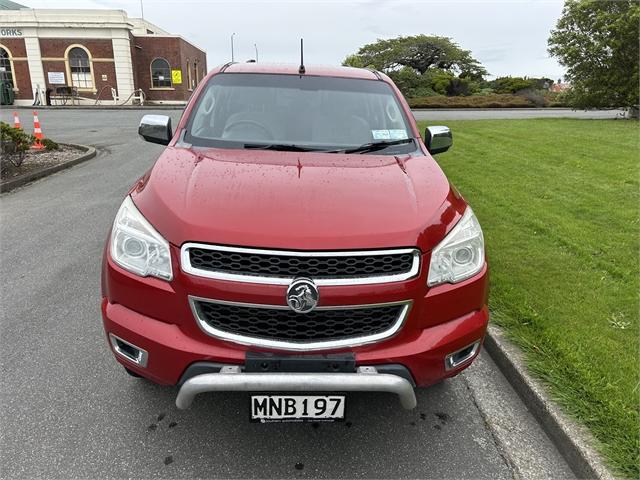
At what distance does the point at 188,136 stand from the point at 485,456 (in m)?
2.52

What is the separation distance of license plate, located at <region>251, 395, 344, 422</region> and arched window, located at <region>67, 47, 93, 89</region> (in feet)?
A: 128

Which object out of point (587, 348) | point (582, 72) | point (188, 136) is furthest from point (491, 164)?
point (582, 72)

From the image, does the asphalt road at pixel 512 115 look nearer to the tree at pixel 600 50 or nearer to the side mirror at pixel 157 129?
the tree at pixel 600 50

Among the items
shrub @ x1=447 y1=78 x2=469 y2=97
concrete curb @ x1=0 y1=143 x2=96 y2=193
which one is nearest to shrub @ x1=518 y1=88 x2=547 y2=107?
shrub @ x1=447 y1=78 x2=469 y2=97

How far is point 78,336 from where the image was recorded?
3.39 metres

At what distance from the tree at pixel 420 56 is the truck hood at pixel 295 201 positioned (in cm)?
4771

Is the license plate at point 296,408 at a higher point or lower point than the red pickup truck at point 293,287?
lower

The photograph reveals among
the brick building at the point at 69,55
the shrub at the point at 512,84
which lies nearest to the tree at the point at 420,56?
the shrub at the point at 512,84

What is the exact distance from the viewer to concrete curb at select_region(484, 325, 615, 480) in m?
2.26

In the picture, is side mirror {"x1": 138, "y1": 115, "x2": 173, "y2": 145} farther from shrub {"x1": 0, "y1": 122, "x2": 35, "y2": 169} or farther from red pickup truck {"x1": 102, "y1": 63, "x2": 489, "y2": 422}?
shrub {"x1": 0, "y1": 122, "x2": 35, "y2": 169}

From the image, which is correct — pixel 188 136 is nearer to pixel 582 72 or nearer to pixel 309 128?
pixel 309 128

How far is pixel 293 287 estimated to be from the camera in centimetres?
197

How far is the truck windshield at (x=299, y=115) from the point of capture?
3.11m

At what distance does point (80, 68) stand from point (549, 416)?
39941 mm
